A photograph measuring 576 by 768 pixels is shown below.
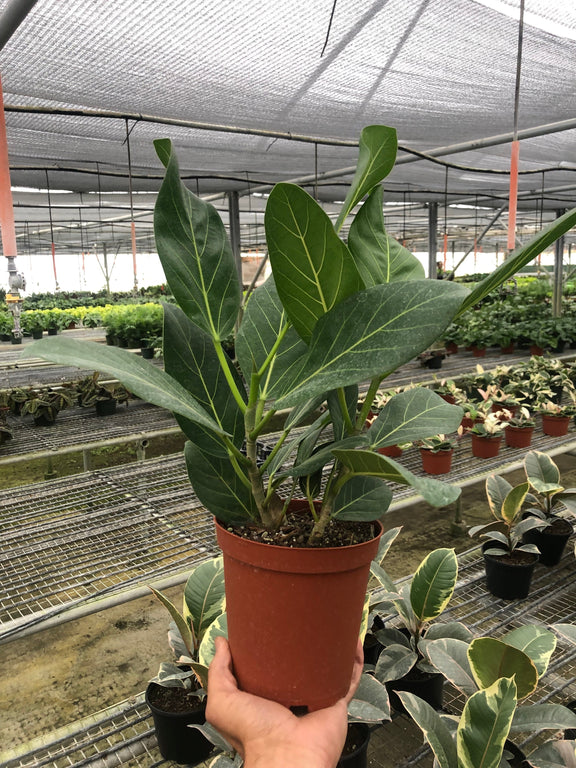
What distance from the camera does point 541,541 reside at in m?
A: 1.90

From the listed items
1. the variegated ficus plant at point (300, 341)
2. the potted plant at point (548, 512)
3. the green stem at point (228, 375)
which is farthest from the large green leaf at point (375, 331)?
the potted plant at point (548, 512)

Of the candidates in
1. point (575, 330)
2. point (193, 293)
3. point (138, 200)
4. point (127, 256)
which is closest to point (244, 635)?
point (193, 293)

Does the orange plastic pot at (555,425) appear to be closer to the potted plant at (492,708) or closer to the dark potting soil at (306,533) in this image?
the potted plant at (492,708)

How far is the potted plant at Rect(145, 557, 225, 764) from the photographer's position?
109 centimetres

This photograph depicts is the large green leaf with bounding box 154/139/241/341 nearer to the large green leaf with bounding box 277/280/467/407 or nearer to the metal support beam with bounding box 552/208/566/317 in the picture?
the large green leaf with bounding box 277/280/467/407

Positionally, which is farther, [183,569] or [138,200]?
[138,200]

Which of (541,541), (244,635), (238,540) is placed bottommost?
(541,541)

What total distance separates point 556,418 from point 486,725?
2.43 meters

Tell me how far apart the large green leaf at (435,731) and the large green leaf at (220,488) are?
53 cm

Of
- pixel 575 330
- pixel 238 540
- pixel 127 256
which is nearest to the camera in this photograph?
pixel 238 540

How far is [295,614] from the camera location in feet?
2.02

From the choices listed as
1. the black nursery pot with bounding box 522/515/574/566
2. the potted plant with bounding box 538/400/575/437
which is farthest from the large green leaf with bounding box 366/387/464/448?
the potted plant with bounding box 538/400/575/437

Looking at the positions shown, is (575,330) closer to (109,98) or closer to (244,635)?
(109,98)

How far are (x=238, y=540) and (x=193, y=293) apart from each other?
26cm
